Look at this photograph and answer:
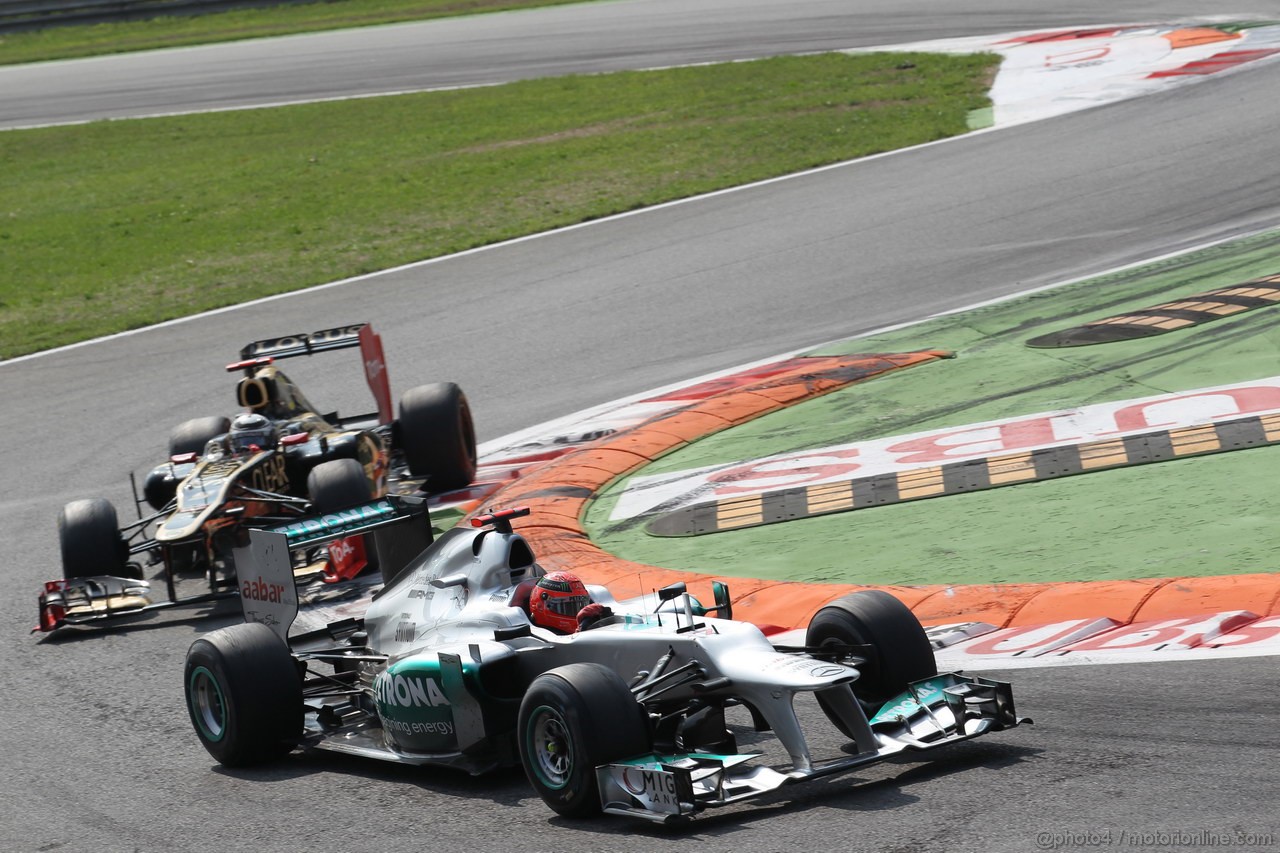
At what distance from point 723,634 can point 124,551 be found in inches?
270

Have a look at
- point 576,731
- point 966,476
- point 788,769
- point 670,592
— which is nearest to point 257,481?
point 966,476

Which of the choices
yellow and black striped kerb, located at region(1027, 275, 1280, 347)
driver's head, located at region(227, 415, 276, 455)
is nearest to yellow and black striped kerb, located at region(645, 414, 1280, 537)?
yellow and black striped kerb, located at region(1027, 275, 1280, 347)

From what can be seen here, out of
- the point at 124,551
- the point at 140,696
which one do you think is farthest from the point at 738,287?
the point at 140,696

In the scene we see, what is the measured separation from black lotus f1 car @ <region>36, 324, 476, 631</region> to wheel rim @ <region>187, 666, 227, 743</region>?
2.89m

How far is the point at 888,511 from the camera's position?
10445 mm

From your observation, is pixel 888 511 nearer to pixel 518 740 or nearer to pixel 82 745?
pixel 518 740

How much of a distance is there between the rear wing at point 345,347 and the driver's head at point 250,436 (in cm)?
115

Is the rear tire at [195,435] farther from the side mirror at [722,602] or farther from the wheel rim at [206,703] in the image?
the side mirror at [722,602]

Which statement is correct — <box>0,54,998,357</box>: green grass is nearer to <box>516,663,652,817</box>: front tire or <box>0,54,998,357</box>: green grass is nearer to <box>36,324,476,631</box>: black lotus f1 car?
<box>36,324,476,631</box>: black lotus f1 car

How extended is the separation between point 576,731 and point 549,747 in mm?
372

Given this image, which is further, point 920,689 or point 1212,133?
point 1212,133

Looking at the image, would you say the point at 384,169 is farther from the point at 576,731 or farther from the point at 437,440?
the point at 576,731

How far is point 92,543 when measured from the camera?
11.9 meters

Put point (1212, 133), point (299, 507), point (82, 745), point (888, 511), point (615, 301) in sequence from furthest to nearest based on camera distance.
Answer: point (1212, 133) < point (615, 301) < point (299, 507) < point (888, 511) < point (82, 745)
